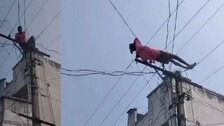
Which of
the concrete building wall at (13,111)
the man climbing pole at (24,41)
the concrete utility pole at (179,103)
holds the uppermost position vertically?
the concrete building wall at (13,111)

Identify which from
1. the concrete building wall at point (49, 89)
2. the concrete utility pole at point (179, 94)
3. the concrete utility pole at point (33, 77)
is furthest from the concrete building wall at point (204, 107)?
the concrete utility pole at point (33, 77)

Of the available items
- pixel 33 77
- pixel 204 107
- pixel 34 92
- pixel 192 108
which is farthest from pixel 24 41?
pixel 204 107

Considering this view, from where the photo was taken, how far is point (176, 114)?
31.8 ft

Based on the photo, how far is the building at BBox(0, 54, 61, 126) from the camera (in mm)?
14593

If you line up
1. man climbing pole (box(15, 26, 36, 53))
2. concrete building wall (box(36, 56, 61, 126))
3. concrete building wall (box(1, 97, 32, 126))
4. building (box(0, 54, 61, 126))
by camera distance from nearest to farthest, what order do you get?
1. man climbing pole (box(15, 26, 36, 53))
2. concrete building wall (box(36, 56, 61, 126))
3. building (box(0, 54, 61, 126))
4. concrete building wall (box(1, 97, 32, 126))

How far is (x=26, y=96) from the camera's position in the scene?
59.3ft

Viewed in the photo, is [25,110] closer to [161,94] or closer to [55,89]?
[55,89]

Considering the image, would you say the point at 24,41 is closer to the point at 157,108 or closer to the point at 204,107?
the point at 157,108

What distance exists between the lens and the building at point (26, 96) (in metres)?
14.6

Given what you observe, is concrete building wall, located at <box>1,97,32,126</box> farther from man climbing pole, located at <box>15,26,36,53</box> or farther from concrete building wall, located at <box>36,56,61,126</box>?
man climbing pole, located at <box>15,26,36,53</box>

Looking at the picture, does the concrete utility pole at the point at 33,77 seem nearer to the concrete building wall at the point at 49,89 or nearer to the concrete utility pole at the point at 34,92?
the concrete utility pole at the point at 34,92

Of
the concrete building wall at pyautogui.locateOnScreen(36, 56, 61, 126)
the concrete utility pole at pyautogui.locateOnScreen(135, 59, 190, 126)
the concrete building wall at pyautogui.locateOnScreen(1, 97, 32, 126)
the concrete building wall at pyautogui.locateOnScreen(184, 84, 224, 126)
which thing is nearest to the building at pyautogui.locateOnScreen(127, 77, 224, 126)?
the concrete building wall at pyautogui.locateOnScreen(184, 84, 224, 126)

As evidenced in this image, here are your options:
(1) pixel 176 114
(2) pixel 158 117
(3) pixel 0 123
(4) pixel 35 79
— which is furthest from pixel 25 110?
(1) pixel 176 114

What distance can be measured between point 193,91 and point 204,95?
1.99ft
